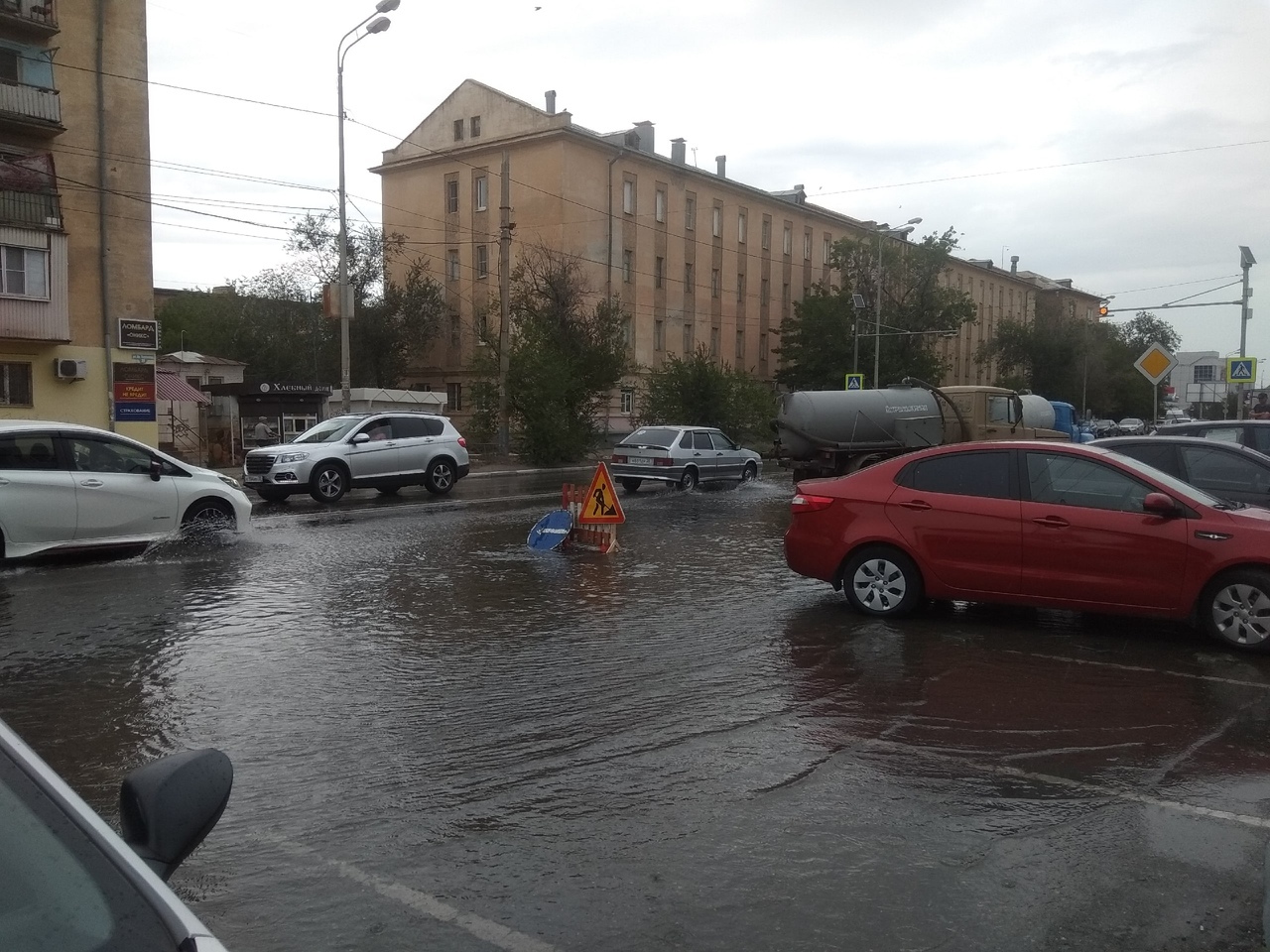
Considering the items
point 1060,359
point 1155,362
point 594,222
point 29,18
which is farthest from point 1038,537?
point 1060,359

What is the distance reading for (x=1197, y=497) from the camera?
8.35 meters

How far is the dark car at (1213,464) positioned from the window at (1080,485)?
2744mm

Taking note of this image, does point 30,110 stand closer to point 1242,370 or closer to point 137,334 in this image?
point 137,334

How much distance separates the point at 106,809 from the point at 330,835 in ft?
3.60

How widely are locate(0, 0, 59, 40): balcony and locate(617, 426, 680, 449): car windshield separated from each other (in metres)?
18.5

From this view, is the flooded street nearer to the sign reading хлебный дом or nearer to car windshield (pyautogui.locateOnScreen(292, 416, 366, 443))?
car windshield (pyautogui.locateOnScreen(292, 416, 366, 443))

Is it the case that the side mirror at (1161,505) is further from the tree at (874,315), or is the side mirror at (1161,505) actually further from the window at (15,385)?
the tree at (874,315)

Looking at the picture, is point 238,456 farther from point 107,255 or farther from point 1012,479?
point 1012,479

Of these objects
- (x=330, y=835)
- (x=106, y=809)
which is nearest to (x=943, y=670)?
(x=330, y=835)

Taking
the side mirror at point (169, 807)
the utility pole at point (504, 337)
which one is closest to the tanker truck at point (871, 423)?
the utility pole at point (504, 337)

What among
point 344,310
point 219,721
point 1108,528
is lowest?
point 219,721

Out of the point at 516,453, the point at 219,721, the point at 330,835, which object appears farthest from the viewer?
the point at 516,453

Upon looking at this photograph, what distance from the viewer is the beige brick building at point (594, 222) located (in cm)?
5228

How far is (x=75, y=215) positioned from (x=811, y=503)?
88.5 ft
